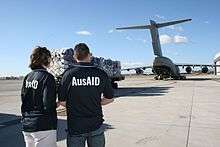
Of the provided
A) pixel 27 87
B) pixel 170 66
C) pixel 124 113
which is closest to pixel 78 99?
pixel 27 87

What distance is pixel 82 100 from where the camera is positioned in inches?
167

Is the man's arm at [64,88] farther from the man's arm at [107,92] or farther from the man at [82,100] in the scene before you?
the man's arm at [107,92]

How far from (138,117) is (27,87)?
831 cm

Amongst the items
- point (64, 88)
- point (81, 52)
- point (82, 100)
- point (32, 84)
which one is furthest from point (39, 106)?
point (81, 52)

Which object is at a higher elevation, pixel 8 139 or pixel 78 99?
pixel 78 99

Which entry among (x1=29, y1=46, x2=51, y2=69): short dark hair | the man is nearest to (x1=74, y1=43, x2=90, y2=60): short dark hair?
the man

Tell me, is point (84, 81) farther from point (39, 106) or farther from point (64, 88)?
point (39, 106)

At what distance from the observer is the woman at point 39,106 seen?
405 centimetres

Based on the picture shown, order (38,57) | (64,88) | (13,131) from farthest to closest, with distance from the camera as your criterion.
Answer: (13,131), (64,88), (38,57)

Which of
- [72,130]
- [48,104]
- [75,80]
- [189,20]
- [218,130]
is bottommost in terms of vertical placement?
[218,130]

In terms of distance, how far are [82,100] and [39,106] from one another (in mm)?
A: 512

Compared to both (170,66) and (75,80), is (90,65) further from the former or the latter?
(170,66)

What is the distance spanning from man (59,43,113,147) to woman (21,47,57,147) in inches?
7.9

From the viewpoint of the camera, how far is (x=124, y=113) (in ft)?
43.9
